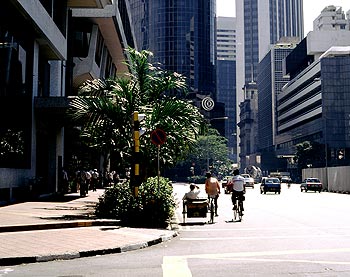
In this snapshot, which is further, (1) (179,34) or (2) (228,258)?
(1) (179,34)

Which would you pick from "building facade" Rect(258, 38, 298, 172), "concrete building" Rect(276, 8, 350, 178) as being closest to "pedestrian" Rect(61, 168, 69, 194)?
"concrete building" Rect(276, 8, 350, 178)

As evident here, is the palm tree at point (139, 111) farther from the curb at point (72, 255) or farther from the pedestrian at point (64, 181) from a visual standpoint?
the pedestrian at point (64, 181)

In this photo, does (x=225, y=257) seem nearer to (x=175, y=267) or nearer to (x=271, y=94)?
(x=175, y=267)

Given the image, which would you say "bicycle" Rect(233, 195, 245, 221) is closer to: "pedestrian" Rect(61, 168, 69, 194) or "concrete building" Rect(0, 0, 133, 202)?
"concrete building" Rect(0, 0, 133, 202)

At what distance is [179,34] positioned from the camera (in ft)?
484

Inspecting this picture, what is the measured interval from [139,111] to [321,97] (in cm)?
9828

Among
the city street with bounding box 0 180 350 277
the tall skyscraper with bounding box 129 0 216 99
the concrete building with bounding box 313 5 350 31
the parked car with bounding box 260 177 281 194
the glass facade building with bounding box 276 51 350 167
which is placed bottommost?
the city street with bounding box 0 180 350 277

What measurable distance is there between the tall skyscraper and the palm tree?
124 meters

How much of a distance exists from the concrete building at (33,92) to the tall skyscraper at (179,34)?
351ft

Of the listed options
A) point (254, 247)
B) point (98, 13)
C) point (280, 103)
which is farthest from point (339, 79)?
point (254, 247)

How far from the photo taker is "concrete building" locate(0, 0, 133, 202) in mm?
24078

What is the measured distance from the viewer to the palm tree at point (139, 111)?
62.6ft

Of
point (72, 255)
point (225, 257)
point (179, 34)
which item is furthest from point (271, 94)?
point (72, 255)

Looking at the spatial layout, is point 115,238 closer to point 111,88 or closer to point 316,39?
point 111,88
